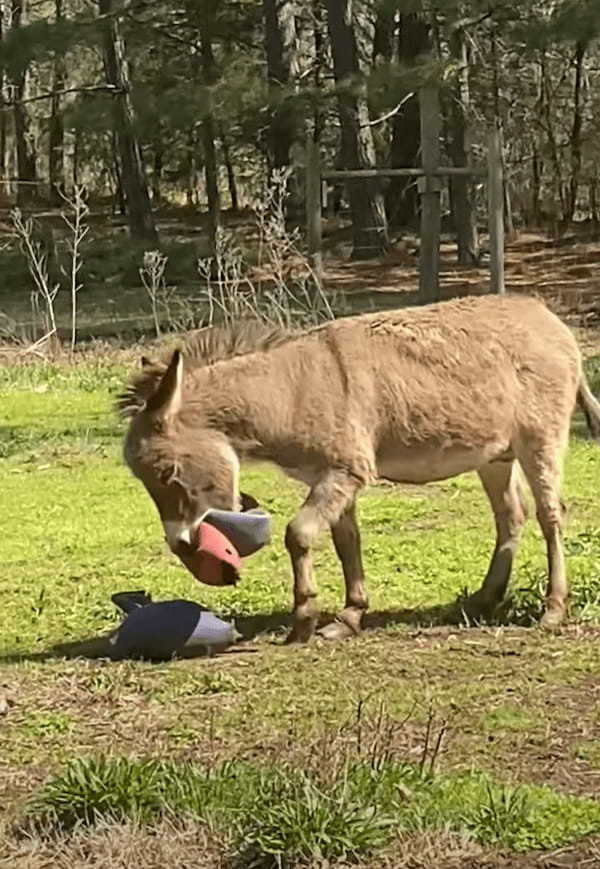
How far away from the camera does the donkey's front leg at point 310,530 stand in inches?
280

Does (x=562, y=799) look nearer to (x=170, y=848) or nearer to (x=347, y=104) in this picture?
(x=170, y=848)

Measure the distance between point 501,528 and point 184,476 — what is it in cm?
168

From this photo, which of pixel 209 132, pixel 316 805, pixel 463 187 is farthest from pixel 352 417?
pixel 209 132

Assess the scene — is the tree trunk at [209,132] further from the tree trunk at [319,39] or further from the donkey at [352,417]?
the donkey at [352,417]

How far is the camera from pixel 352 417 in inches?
284

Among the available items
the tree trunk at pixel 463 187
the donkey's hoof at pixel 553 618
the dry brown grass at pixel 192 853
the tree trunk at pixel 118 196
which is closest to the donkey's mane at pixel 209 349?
the donkey's hoof at pixel 553 618

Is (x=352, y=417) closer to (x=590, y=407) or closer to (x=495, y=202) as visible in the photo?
(x=590, y=407)

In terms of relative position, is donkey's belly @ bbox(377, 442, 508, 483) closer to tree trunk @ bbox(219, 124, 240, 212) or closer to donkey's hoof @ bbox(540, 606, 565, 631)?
donkey's hoof @ bbox(540, 606, 565, 631)

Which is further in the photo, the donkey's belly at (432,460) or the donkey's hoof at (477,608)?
the donkey's hoof at (477,608)

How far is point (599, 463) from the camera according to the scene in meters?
12.0

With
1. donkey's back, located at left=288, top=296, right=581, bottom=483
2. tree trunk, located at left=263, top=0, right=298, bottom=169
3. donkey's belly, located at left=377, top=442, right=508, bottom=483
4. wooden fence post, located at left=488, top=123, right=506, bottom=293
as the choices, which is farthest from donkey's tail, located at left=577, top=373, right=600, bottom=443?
tree trunk, located at left=263, top=0, right=298, bottom=169

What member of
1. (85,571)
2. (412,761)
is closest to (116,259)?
(85,571)

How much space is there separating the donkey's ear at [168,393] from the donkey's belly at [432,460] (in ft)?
3.25

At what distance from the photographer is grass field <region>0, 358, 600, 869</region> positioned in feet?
14.6
